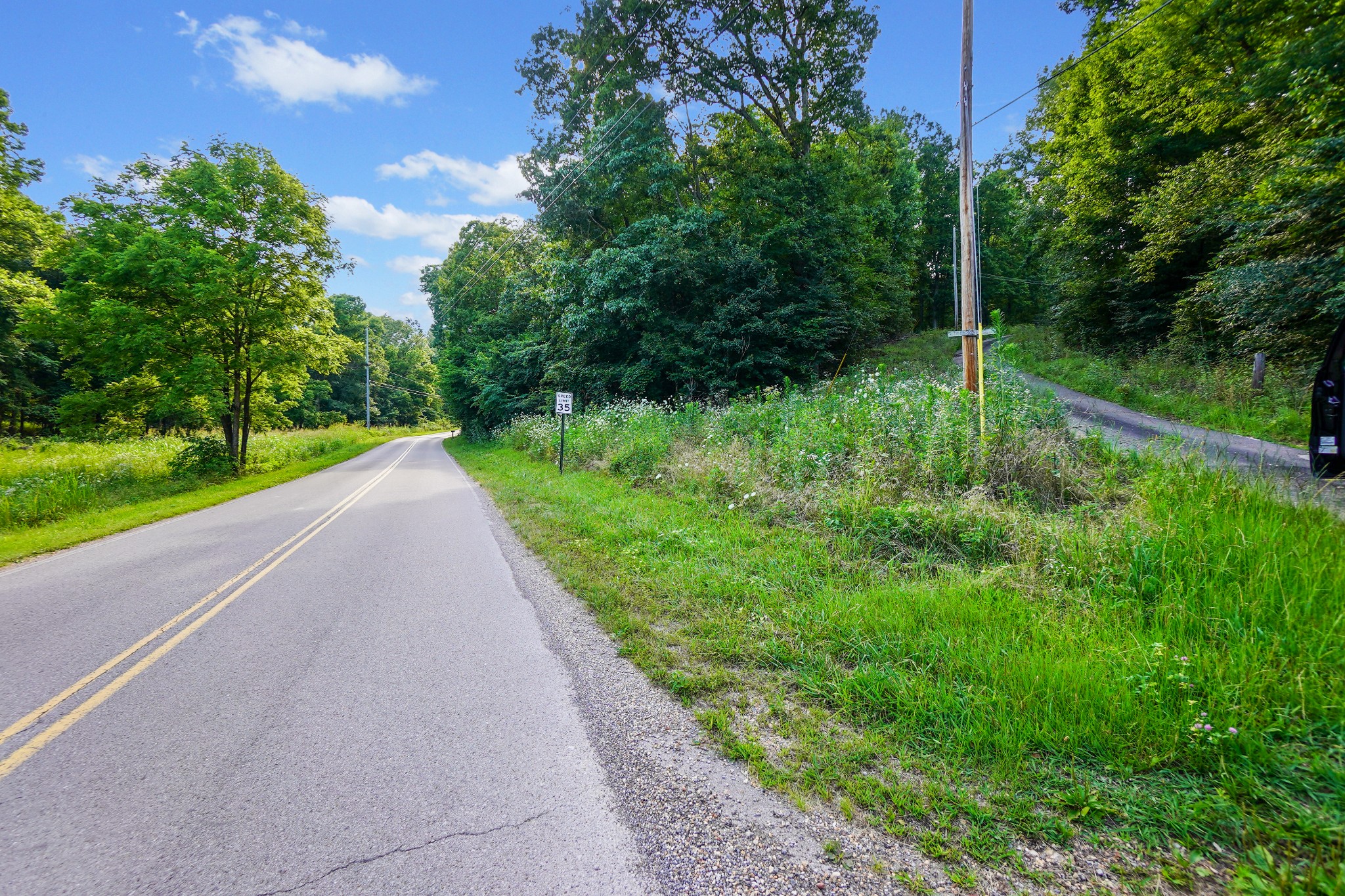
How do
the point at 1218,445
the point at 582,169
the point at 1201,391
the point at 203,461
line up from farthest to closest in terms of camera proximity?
the point at 582,169
the point at 203,461
the point at 1201,391
the point at 1218,445

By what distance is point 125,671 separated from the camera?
3.50 meters

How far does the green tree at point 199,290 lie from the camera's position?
1359cm

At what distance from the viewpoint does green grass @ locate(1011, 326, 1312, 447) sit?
962 cm

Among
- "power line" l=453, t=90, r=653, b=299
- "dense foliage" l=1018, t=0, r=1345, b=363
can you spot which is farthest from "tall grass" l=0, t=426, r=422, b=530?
"dense foliage" l=1018, t=0, r=1345, b=363

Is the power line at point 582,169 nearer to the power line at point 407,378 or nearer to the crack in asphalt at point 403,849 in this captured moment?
the crack in asphalt at point 403,849

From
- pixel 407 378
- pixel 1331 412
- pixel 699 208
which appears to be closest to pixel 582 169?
A: pixel 699 208

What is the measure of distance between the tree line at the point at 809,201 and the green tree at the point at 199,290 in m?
8.91

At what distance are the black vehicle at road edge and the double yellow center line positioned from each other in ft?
36.6

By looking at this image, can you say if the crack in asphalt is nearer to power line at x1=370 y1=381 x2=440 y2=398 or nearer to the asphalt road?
the asphalt road

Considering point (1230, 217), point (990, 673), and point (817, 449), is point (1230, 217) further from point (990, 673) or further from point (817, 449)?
point (990, 673)

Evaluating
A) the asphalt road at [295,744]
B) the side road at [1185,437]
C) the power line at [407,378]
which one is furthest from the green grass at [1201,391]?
the power line at [407,378]

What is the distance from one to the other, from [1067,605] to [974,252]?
19.1 ft

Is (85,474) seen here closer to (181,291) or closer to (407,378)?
(181,291)

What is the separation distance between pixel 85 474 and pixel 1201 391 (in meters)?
27.9
